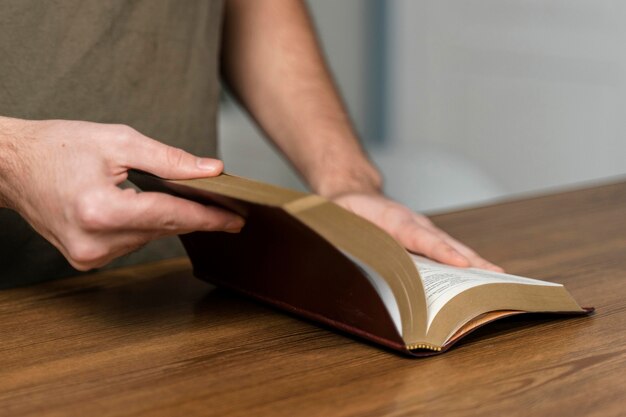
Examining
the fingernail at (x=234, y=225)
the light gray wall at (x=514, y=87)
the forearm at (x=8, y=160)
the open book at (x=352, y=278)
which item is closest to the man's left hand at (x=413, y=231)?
the open book at (x=352, y=278)

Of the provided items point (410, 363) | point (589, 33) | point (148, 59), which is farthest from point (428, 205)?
point (410, 363)

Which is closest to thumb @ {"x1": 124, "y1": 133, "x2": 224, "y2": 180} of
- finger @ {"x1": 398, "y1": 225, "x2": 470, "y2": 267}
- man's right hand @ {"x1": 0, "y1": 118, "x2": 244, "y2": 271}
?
man's right hand @ {"x1": 0, "y1": 118, "x2": 244, "y2": 271}

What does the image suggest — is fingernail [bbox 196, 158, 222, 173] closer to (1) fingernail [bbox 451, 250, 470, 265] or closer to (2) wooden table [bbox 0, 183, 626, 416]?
(2) wooden table [bbox 0, 183, 626, 416]

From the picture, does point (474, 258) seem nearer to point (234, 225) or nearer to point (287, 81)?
point (234, 225)

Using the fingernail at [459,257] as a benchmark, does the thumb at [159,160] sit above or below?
above

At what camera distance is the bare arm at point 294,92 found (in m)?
1.40

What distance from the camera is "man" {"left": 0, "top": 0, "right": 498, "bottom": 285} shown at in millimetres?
821

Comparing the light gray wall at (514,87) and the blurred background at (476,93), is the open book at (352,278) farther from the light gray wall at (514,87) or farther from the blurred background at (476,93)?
the light gray wall at (514,87)

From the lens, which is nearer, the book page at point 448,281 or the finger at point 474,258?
the book page at point 448,281

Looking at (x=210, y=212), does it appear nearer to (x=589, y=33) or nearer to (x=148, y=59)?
(x=148, y=59)

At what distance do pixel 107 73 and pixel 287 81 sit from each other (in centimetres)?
33

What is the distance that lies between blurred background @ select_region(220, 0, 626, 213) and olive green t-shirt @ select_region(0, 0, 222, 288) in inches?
40.6

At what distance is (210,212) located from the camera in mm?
830

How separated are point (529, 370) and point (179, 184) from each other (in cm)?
32
